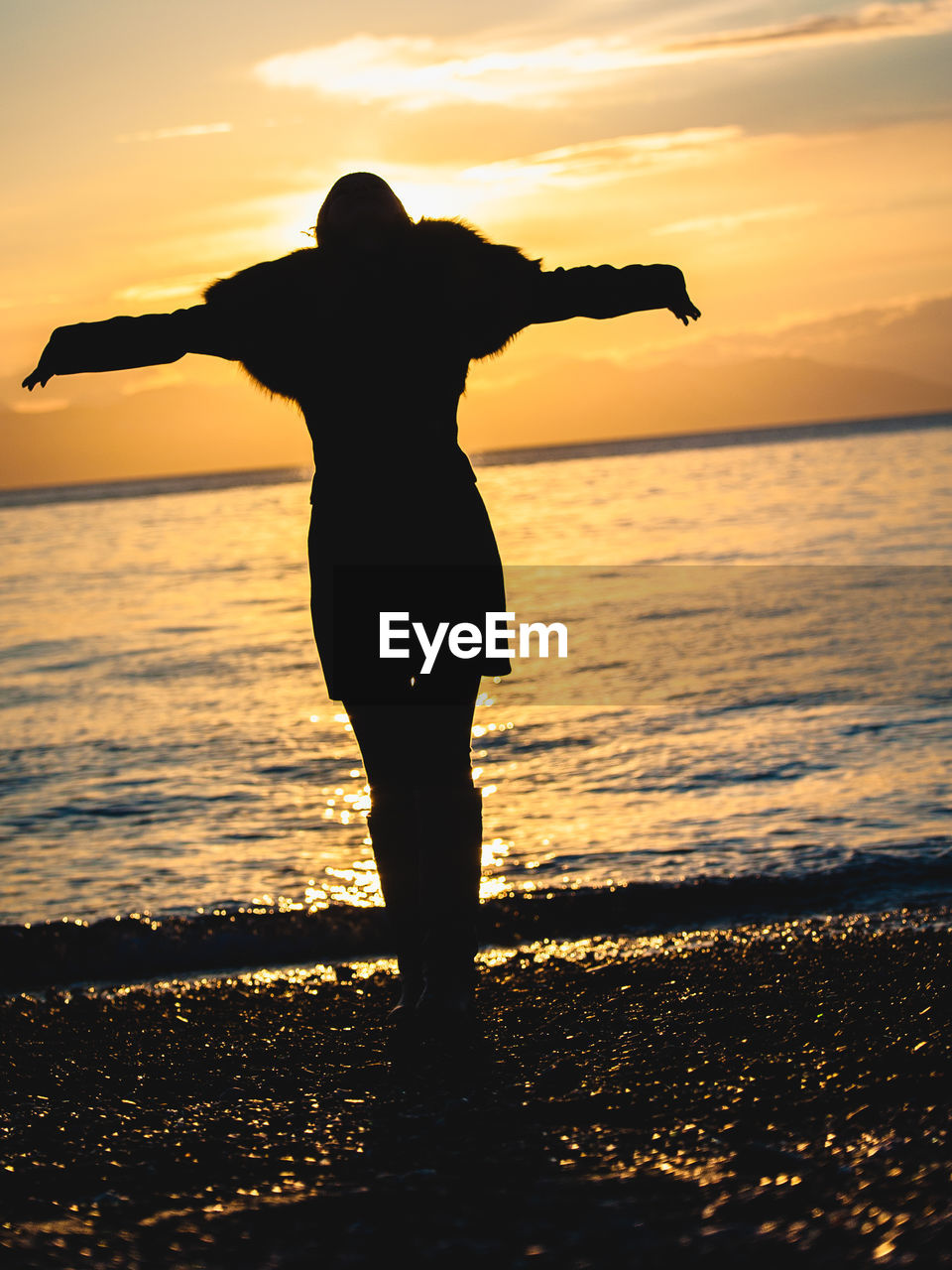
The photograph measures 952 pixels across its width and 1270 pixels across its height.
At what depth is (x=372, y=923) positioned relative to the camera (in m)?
4.57

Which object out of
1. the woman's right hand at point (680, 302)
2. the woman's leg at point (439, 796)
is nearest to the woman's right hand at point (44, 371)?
the woman's leg at point (439, 796)

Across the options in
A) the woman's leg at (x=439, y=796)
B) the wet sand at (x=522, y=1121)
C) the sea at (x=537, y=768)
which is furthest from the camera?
A: the sea at (x=537, y=768)

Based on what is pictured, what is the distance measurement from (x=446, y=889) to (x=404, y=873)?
0.47 ft

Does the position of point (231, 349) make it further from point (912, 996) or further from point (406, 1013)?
point (912, 996)

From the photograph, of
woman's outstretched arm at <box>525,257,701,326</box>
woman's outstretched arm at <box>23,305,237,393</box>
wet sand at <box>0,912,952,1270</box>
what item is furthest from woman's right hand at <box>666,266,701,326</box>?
wet sand at <box>0,912,952,1270</box>

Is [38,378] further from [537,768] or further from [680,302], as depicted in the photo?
[537,768]

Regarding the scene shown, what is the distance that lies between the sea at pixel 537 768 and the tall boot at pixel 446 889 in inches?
5.4

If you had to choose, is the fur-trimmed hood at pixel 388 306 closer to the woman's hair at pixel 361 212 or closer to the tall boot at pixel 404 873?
the woman's hair at pixel 361 212

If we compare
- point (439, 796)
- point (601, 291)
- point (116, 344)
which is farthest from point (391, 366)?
point (439, 796)

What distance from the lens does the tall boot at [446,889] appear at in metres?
3.21

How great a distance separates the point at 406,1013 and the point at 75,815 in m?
3.84

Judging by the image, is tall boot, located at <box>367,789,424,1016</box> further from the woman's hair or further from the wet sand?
the woman's hair

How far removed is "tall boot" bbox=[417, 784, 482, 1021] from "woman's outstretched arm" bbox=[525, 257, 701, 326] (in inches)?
49.2

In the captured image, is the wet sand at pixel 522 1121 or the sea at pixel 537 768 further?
the sea at pixel 537 768
